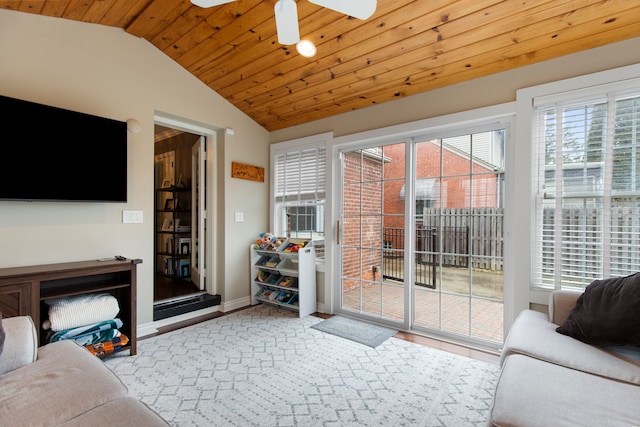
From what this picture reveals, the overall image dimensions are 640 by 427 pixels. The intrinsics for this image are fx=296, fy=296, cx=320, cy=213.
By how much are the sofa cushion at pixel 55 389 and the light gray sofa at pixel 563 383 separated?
5.21 feet

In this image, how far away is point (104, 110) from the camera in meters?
2.76

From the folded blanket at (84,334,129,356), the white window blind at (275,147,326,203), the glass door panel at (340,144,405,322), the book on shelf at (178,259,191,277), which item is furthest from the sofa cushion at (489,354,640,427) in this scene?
the book on shelf at (178,259,191,277)

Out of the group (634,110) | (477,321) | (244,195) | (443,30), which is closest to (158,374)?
(244,195)

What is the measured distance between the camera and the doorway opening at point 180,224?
385 centimetres

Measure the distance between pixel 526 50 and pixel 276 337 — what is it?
3.26 m

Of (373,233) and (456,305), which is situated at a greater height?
(373,233)

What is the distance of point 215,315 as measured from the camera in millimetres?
3586

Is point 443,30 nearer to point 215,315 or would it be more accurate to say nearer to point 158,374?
point 158,374

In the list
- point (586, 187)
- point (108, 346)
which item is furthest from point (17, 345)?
point (586, 187)

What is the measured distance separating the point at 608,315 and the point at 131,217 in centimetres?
373

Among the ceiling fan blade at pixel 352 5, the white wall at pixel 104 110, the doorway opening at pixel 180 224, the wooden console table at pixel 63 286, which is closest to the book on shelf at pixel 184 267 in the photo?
the doorway opening at pixel 180 224

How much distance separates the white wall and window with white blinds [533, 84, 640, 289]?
329 cm

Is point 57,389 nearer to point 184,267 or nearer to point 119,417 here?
point 119,417

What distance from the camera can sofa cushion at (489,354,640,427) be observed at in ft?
3.55
